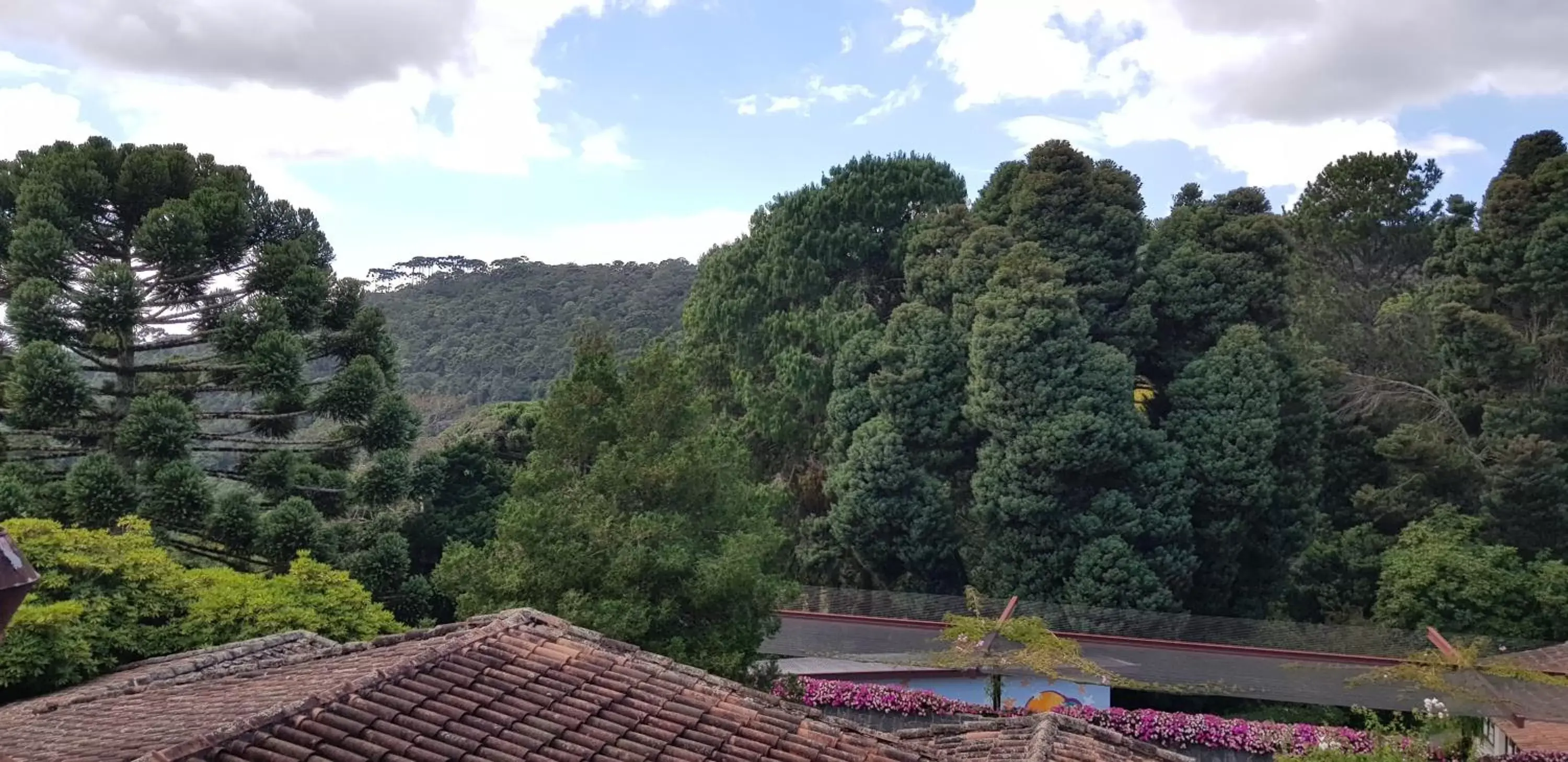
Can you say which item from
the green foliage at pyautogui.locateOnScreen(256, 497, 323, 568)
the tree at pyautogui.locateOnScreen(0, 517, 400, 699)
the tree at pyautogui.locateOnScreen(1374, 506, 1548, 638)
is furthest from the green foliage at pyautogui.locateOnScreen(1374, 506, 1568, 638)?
the green foliage at pyautogui.locateOnScreen(256, 497, 323, 568)

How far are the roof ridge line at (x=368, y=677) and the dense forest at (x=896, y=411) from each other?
4617 mm

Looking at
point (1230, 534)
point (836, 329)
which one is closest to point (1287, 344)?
point (1230, 534)

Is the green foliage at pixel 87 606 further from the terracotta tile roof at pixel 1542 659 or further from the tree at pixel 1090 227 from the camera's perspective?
the terracotta tile roof at pixel 1542 659

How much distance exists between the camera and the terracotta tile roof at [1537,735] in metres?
10.7

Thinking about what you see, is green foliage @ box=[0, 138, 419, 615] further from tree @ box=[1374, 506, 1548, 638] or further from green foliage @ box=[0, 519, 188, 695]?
tree @ box=[1374, 506, 1548, 638]

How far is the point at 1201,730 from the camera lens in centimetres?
1102

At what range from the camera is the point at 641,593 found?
953 cm

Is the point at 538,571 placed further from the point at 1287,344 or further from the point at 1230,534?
the point at 1287,344

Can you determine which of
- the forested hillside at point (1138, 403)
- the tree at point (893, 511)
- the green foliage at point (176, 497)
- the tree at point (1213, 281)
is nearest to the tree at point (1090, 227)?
the forested hillside at point (1138, 403)

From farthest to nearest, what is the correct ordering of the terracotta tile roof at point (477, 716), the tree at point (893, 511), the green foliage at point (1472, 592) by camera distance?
1. the tree at point (893, 511)
2. the green foliage at point (1472, 592)
3. the terracotta tile roof at point (477, 716)

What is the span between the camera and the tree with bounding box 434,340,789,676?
9.48m

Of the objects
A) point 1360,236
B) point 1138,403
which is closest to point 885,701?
point 1138,403

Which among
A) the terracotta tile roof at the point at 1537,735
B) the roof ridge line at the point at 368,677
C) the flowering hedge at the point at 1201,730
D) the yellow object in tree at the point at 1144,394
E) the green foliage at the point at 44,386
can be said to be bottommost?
the terracotta tile roof at the point at 1537,735

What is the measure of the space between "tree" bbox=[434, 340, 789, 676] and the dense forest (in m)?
0.05
